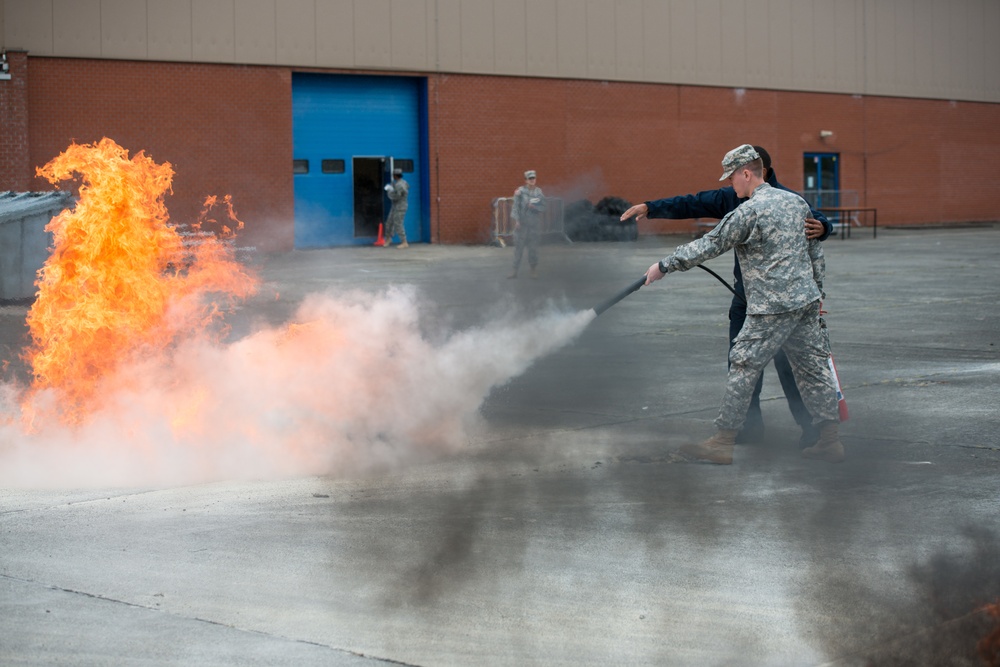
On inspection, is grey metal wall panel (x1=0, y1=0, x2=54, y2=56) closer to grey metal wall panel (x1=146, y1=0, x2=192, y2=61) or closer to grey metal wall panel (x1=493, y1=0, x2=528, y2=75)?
→ grey metal wall panel (x1=146, y1=0, x2=192, y2=61)

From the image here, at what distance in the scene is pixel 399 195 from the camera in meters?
29.8

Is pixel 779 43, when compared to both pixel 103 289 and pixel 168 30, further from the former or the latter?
pixel 103 289

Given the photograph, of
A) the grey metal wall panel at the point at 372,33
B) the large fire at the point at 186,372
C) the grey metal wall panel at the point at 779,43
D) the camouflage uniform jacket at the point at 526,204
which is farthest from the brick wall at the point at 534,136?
the large fire at the point at 186,372

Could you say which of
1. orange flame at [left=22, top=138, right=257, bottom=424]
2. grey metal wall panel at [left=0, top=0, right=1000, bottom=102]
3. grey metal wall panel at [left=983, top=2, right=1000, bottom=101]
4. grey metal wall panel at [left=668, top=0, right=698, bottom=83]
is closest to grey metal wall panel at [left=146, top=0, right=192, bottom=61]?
grey metal wall panel at [left=0, top=0, right=1000, bottom=102]

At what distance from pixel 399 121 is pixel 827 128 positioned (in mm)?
15605

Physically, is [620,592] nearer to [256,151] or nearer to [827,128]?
[256,151]

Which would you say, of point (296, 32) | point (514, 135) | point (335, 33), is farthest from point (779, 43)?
point (296, 32)

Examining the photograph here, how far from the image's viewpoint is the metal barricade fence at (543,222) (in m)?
16.4

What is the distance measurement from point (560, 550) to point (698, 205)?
301cm

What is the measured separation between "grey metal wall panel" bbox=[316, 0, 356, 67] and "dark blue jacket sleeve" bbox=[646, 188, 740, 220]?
73.1 feet

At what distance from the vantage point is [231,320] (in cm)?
1435

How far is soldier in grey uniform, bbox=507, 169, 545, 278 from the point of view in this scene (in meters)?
15.5

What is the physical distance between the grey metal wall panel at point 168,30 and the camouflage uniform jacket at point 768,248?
2189cm

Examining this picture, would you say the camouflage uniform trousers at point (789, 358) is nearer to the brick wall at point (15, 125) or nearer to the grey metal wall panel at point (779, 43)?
the brick wall at point (15, 125)
